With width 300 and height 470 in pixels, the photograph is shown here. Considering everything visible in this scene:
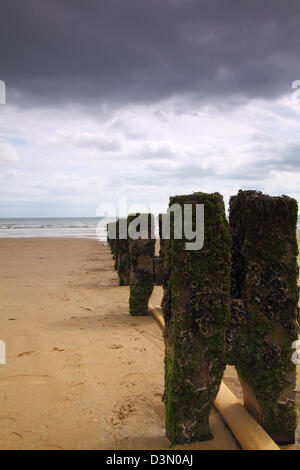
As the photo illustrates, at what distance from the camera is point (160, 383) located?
4.91 metres

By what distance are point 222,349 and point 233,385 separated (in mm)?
1877

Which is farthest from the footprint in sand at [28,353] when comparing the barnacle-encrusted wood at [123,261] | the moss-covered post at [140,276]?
the barnacle-encrusted wood at [123,261]

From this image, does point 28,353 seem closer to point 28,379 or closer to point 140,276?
point 28,379

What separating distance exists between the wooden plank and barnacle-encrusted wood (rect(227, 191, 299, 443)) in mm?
164

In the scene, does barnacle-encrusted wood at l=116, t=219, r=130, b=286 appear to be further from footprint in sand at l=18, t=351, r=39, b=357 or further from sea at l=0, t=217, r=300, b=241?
sea at l=0, t=217, r=300, b=241

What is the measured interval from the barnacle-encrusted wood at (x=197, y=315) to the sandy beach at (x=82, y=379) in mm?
399

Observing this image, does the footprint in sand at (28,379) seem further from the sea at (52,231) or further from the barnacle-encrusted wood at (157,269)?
the sea at (52,231)

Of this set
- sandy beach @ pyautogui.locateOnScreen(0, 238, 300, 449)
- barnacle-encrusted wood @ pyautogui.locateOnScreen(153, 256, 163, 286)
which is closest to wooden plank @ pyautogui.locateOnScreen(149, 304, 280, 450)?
sandy beach @ pyautogui.locateOnScreen(0, 238, 300, 449)

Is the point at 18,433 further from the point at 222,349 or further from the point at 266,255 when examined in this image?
the point at 266,255

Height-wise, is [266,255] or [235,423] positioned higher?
[266,255]

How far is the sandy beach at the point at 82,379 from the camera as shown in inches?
144

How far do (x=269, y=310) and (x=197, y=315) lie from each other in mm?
688

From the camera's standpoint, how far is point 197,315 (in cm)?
337

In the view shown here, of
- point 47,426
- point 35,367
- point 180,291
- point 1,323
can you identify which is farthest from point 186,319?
point 1,323
